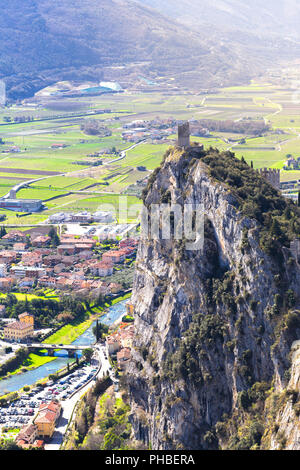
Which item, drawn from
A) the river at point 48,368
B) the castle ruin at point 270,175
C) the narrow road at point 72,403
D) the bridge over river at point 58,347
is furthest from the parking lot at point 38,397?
the castle ruin at point 270,175

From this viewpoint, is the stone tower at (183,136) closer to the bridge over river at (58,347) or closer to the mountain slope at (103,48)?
the bridge over river at (58,347)

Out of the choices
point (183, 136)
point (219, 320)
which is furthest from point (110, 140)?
point (219, 320)

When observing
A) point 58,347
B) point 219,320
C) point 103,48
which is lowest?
point 58,347

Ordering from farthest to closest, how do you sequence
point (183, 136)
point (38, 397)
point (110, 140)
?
point (110, 140)
point (38, 397)
point (183, 136)

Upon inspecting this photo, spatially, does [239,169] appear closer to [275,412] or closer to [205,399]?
[205,399]

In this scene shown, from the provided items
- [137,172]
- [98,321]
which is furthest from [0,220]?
[98,321]

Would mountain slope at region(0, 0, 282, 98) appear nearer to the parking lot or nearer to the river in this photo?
the river

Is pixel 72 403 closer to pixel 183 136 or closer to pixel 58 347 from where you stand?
pixel 58 347
